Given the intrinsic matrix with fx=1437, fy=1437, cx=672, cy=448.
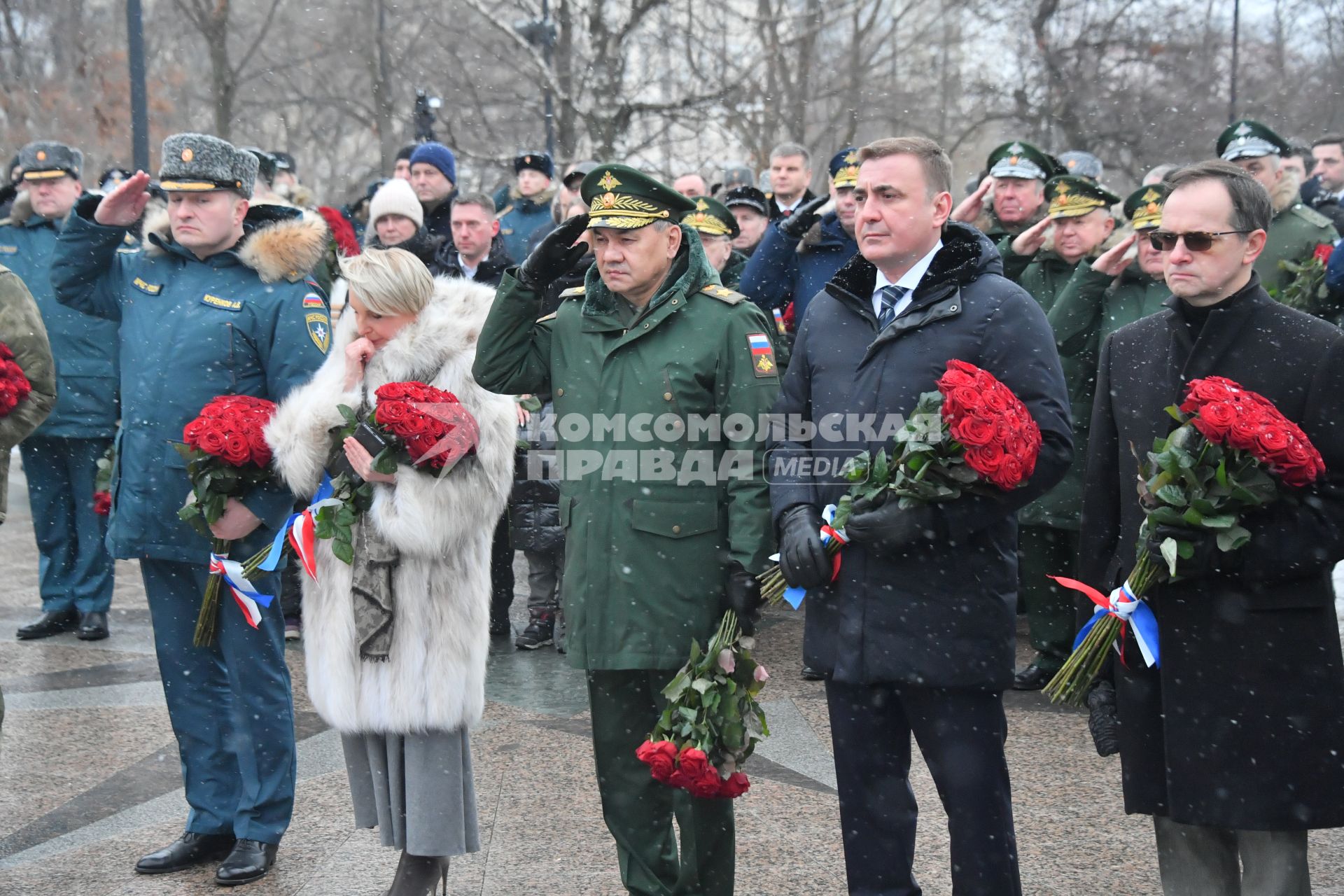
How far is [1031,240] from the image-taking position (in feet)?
23.2

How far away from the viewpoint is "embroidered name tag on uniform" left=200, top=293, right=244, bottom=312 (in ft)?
16.9

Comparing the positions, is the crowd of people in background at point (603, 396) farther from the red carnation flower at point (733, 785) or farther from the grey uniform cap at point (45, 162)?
the grey uniform cap at point (45, 162)

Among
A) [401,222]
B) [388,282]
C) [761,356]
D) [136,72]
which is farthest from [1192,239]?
[136,72]

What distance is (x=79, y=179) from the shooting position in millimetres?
9227

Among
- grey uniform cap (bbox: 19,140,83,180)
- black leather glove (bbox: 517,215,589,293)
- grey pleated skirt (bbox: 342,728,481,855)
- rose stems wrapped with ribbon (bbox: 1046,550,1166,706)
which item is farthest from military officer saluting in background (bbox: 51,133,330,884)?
grey uniform cap (bbox: 19,140,83,180)

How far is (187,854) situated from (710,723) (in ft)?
7.25

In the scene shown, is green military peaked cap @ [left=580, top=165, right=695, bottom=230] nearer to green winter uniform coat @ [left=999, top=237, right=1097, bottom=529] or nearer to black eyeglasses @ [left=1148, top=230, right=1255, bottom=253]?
black eyeglasses @ [left=1148, top=230, right=1255, bottom=253]

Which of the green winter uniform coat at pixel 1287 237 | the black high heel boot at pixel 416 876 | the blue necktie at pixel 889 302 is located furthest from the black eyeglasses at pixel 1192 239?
the green winter uniform coat at pixel 1287 237

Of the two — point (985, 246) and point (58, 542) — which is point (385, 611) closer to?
point (985, 246)

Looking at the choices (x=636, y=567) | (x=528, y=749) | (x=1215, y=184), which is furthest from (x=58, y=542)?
(x=1215, y=184)

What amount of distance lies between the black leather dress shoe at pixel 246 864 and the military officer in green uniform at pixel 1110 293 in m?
4.16

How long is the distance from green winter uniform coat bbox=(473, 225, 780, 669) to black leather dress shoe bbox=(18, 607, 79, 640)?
5.16 metres

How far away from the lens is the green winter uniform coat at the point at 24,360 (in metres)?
5.46

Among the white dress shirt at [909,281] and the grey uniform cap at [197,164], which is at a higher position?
the grey uniform cap at [197,164]
